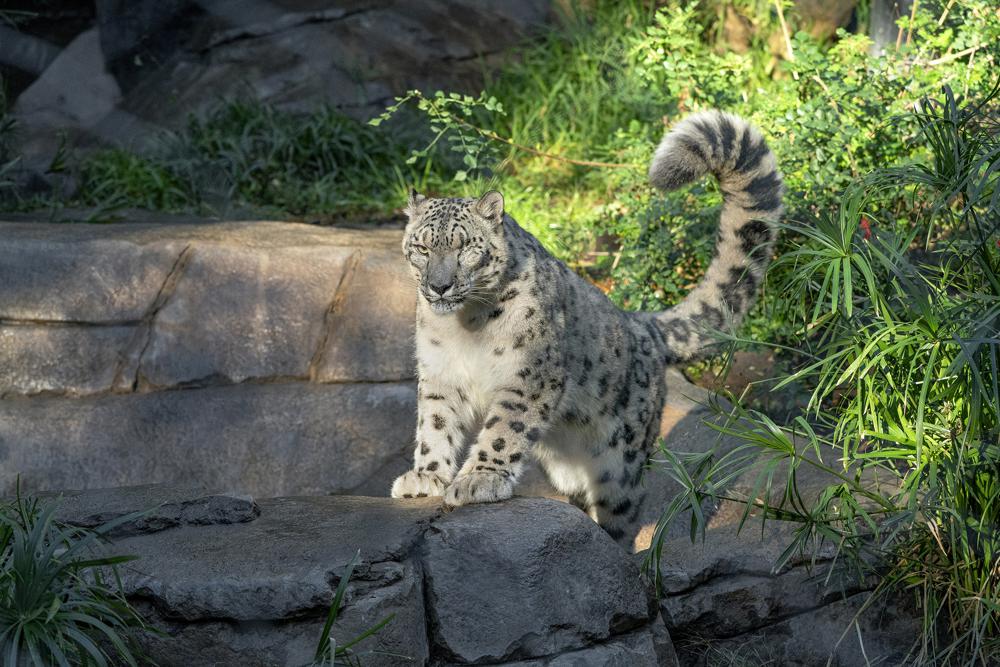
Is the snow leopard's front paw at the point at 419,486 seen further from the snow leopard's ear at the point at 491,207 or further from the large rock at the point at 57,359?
the large rock at the point at 57,359

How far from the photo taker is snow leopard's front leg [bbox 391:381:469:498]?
5004 mm

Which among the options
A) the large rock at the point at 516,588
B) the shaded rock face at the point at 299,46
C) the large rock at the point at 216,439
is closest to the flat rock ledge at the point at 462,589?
the large rock at the point at 516,588

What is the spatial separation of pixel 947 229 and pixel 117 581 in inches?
213

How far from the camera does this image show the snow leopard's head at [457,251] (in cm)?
479

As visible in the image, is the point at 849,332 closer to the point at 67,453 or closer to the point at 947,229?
the point at 947,229

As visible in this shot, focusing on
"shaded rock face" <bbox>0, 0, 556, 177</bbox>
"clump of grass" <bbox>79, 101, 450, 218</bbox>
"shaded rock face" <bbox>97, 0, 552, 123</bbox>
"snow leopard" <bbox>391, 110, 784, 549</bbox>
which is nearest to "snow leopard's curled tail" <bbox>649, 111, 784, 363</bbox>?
"snow leopard" <bbox>391, 110, 784, 549</bbox>

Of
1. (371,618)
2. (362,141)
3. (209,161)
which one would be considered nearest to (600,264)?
(362,141)

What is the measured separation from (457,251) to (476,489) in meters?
0.93

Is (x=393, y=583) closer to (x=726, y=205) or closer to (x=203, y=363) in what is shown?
(x=726, y=205)

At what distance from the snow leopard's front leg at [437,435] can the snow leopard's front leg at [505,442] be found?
8.2 inches

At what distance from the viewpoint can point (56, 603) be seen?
3807 millimetres

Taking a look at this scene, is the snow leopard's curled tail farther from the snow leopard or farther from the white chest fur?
the white chest fur

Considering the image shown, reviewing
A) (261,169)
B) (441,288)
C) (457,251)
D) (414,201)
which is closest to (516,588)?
(441,288)

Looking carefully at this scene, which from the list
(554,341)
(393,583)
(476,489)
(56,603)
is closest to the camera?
(56,603)
